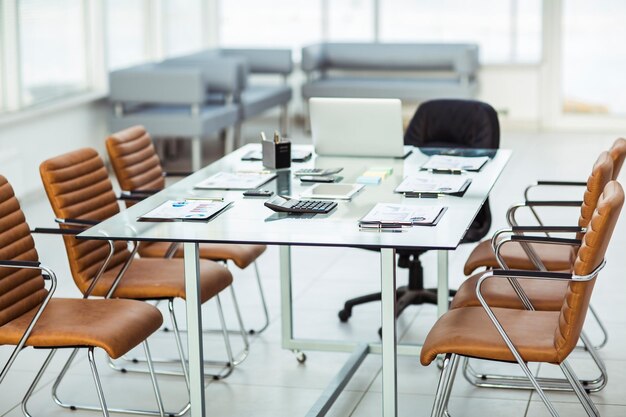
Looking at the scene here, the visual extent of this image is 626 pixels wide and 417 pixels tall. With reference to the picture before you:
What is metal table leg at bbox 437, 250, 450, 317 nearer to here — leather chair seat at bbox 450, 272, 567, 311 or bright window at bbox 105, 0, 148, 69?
leather chair seat at bbox 450, 272, 567, 311

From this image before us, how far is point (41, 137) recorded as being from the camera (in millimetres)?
8375

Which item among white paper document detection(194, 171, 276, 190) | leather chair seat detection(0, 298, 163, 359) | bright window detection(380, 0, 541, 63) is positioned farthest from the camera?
bright window detection(380, 0, 541, 63)

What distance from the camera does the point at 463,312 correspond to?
12.5ft

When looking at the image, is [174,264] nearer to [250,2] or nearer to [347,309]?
[347,309]

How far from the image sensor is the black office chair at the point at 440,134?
528 cm

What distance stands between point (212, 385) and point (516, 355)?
1.55 m

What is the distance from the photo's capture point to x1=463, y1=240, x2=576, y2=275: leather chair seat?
14.5 ft

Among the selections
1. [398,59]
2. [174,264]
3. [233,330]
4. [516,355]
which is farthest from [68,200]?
[398,59]

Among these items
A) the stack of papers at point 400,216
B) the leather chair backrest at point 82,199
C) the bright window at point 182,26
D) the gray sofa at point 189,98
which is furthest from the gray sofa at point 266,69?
the stack of papers at point 400,216

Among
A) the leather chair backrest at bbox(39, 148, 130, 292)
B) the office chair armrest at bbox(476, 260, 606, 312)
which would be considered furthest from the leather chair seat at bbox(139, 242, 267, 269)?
the office chair armrest at bbox(476, 260, 606, 312)

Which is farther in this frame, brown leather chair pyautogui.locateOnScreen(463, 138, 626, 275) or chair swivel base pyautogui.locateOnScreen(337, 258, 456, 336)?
chair swivel base pyautogui.locateOnScreen(337, 258, 456, 336)

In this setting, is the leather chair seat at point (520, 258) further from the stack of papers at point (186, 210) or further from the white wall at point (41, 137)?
the white wall at point (41, 137)

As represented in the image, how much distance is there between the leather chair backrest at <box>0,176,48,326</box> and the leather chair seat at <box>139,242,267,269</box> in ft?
2.79

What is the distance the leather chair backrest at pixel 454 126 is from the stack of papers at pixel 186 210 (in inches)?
67.7
